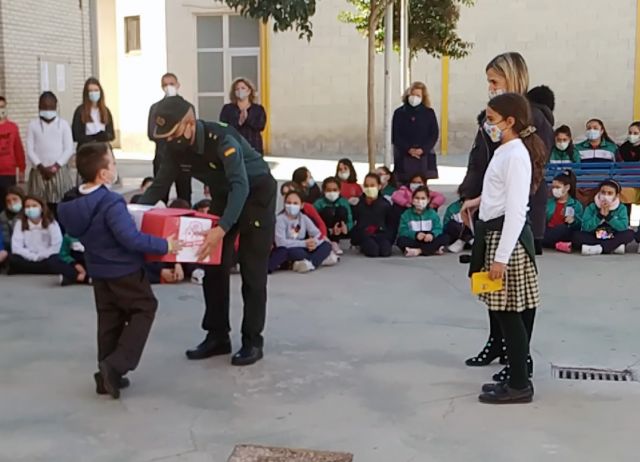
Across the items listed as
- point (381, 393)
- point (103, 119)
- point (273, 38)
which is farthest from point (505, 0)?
point (381, 393)

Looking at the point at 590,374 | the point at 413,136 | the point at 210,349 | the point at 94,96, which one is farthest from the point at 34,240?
the point at 590,374

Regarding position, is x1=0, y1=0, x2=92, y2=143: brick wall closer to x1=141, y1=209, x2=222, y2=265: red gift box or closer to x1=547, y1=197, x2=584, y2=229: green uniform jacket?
x1=547, y1=197, x2=584, y2=229: green uniform jacket

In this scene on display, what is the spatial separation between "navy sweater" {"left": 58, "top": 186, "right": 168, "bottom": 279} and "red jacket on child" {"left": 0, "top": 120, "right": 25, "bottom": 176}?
499 centimetres

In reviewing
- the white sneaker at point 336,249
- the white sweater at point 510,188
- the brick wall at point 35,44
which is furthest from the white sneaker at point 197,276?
the brick wall at point 35,44

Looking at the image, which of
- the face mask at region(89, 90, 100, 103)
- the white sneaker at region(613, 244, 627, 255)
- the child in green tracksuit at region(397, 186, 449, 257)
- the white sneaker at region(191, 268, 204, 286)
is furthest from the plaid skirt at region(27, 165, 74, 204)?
the white sneaker at region(613, 244, 627, 255)

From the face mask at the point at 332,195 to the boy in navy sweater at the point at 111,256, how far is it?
173 inches

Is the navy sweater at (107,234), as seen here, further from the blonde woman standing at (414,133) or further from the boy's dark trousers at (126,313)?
the blonde woman standing at (414,133)

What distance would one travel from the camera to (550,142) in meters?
5.46

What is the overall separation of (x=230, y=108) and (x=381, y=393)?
17.5 feet

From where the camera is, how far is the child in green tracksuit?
9.14m

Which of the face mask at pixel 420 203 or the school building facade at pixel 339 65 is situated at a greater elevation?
the school building facade at pixel 339 65

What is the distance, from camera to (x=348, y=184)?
9.96 metres

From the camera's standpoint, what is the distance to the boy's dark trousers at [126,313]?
195 inches

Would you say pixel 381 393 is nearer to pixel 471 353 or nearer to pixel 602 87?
pixel 471 353
